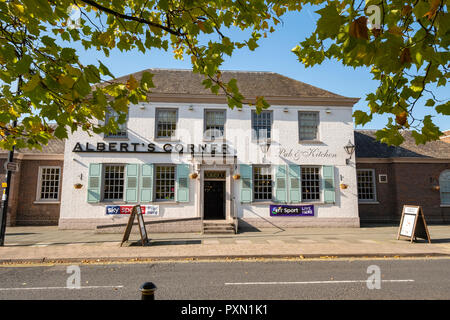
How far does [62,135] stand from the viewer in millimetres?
2914

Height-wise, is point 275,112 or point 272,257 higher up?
point 275,112

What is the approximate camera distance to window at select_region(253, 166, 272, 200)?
14.3m

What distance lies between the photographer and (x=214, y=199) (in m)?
14.6

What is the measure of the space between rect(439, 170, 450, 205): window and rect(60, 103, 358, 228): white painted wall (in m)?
7.06

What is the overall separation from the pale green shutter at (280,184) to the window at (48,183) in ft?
42.7

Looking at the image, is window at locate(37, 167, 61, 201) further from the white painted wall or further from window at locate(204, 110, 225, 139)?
window at locate(204, 110, 225, 139)

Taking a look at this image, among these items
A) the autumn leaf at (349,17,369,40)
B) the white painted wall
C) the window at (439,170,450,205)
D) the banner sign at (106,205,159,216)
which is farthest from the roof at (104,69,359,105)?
the autumn leaf at (349,17,369,40)

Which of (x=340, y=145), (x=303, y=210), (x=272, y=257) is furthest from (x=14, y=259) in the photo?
(x=340, y=145)

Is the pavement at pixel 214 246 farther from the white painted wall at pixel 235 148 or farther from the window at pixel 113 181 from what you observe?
the window at pixel 113 181

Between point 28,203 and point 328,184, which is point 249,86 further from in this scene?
point 28,203

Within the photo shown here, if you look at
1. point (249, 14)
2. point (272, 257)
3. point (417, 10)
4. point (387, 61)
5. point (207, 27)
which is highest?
point (249, 14)

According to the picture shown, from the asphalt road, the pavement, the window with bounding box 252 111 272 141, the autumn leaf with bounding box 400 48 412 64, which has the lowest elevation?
the asphalt road

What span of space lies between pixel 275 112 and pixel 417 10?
42.9 ft
